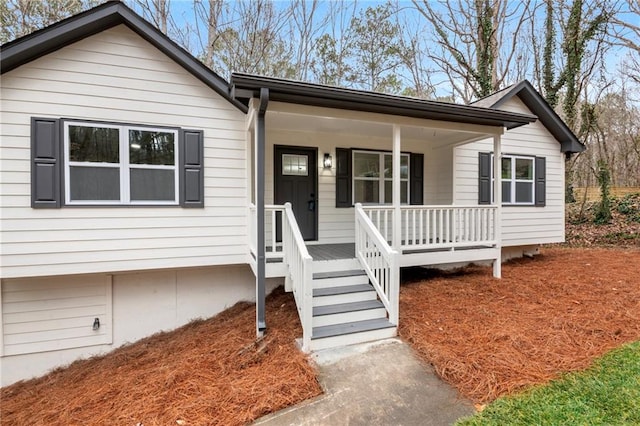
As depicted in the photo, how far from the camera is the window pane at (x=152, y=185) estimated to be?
16.2ft

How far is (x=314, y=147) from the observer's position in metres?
6.71

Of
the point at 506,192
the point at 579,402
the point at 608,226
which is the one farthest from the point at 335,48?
the point at 579,402

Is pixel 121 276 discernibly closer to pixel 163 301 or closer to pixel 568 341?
pixel 163 301

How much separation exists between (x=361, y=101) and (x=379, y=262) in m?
2.38

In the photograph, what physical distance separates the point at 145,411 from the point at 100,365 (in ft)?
8.11

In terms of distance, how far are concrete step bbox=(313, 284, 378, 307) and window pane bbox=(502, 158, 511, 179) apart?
17.7ft

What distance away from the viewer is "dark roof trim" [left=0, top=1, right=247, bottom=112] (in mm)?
4199

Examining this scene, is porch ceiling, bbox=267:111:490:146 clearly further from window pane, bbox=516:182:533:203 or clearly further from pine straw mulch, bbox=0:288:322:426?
pine straw mulch, bbox=0:288:322:426

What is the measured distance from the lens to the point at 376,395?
9.86 feet

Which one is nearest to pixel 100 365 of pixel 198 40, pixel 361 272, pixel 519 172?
pixel 361 272

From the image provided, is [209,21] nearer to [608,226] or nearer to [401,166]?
[401,166]

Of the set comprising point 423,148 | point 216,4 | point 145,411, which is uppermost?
point 216,4

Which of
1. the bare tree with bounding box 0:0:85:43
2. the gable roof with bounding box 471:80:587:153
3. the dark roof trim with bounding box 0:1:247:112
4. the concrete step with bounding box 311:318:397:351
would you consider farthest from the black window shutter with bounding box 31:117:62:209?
the gable roof with bounding box 471:80:587:153

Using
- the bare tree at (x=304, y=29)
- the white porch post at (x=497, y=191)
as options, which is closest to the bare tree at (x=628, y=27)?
the white porch post at (x=497, y=191)
